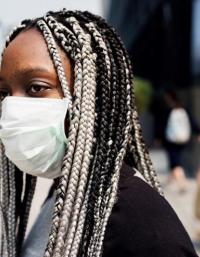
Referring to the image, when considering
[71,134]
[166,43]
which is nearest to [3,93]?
[71,134]

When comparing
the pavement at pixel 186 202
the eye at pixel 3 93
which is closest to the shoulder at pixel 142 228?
the eye at pixel 3 93

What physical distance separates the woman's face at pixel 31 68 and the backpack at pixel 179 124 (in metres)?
5.63

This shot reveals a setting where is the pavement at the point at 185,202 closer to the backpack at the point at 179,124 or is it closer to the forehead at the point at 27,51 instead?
the backpack at the point at 179,124

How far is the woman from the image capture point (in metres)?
1.32

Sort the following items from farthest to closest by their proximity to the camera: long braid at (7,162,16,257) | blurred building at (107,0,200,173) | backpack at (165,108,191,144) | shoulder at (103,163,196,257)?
1. blurred building at (107,0,200,173)
2. backpack at (165,108,191,144)
3. long braid at (7,162,16,257)
4. shoulder at (103,163,196,257)

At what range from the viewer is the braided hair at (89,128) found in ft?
4.54

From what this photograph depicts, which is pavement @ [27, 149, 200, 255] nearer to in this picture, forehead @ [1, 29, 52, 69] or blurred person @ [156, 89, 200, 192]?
blurred person @ [156, 89, 200, 192]

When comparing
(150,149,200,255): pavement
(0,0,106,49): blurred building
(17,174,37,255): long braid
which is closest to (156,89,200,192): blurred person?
(150,149,200,255): pavement

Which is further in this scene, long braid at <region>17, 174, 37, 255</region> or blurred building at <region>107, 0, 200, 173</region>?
blurred building at <region>107, 0, 200, 173</region>

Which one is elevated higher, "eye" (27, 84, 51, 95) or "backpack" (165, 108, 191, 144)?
"eye" (27, 84, 51, 95)

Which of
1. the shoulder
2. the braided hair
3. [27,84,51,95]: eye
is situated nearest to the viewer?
the shoulder

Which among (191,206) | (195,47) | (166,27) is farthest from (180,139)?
(166,27)

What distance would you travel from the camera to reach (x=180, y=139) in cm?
720

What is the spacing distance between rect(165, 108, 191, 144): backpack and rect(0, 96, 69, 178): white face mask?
5609 millimetres
